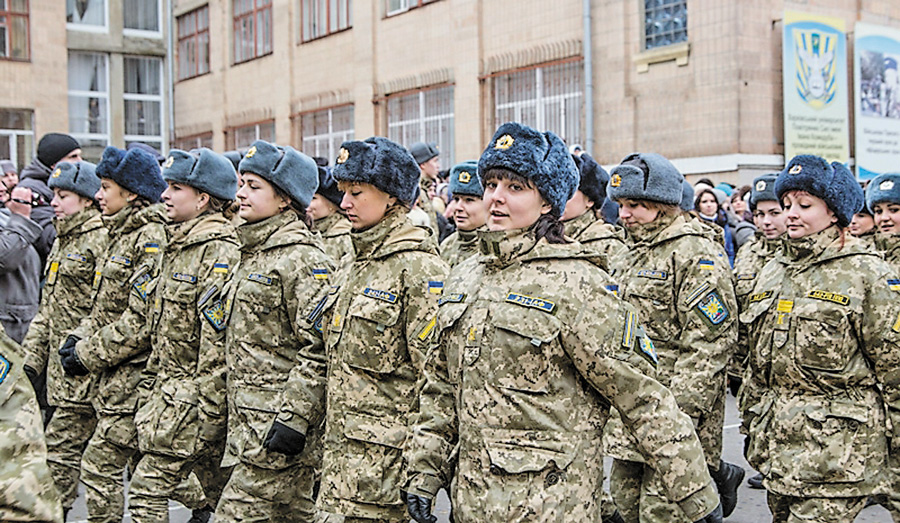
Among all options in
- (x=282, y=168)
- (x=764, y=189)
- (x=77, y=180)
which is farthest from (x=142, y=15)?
(x=282, y=168)

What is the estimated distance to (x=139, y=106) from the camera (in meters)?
31.8

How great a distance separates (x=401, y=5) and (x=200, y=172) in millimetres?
17944

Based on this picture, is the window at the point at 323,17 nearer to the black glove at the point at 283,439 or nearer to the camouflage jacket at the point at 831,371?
the camouflage jacket at the point at 831,371

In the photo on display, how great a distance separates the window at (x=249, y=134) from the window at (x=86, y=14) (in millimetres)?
5605

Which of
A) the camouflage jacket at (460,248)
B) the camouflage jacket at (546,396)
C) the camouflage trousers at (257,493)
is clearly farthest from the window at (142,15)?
the camouflage jacket at (546,396)

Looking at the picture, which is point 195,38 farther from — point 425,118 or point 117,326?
point 117,326

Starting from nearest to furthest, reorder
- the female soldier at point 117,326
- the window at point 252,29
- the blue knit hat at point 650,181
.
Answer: the blue knit hat at point 650,181 → the female soldier at point 117,326 → the window at point 252,29

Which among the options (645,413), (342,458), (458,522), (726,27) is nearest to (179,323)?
(342,458)

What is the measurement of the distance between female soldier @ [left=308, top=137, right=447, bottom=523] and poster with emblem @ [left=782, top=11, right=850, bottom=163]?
12.8 m

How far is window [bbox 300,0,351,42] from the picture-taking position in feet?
82.0

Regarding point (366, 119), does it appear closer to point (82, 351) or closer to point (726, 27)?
point (726, 27)

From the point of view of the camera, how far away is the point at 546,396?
3561mm

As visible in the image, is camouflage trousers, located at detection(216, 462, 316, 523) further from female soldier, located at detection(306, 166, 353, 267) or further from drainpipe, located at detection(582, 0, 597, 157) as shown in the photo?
drainpipe, located at detection(582, 0, 597, 157)

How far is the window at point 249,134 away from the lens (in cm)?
2803
